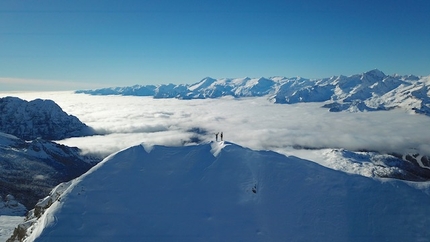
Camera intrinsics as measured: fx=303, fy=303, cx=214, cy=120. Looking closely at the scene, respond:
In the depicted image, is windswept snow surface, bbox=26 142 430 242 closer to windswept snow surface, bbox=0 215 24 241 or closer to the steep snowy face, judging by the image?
windswept snow surface, bbox=0 215 24 241

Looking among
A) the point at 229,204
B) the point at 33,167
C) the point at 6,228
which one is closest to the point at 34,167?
the point at 33,167

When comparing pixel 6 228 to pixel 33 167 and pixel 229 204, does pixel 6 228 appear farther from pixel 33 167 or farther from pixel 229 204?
pixel 33 167

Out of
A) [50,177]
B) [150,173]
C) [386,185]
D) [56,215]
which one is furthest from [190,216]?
[50,177]

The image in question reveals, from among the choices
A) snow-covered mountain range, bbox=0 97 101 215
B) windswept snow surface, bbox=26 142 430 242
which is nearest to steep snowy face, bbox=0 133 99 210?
snow-covered mountain range, bbox=0 97 101 215

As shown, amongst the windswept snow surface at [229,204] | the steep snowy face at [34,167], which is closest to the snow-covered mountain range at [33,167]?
the steep snowy face at [34,167]

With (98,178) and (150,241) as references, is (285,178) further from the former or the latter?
(98,178)

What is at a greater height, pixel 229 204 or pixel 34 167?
pixel 229 204
